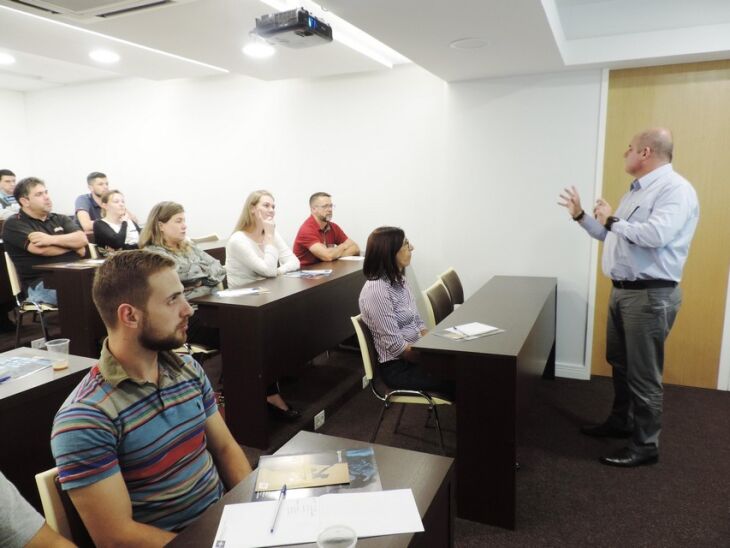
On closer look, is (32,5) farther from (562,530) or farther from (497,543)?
(562,530)

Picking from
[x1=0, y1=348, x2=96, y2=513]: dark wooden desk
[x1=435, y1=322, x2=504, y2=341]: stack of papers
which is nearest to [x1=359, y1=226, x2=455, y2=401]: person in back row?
[x1=435, y1=322, x2=504, y2=341]: stack of papers

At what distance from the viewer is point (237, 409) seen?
2879 millimetres

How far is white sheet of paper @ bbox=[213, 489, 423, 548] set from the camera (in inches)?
40.8

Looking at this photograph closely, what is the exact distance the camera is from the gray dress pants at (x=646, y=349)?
2527mm

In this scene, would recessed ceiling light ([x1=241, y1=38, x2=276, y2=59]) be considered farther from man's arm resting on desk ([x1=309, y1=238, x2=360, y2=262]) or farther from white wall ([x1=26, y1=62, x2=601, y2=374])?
man's arm resting on desk ([x1=309, y1=238, x2=360, y2=262])

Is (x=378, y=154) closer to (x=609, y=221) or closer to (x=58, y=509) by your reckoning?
(x=609, y=221)

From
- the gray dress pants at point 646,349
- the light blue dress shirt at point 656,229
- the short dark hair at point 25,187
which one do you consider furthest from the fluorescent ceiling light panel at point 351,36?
the short dark hair at point 25,187

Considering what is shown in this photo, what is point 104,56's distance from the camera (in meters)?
4.07

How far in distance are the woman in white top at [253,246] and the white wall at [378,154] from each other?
140cm

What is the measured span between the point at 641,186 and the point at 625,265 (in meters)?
0.42

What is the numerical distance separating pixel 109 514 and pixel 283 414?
2.08 metres

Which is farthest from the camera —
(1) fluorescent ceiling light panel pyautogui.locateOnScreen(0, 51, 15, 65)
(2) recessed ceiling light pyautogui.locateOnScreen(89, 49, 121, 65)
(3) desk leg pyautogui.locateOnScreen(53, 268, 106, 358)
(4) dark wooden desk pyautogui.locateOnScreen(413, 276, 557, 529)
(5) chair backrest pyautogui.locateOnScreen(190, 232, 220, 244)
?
(5) chair backrest pyautogui.locateOnScreen(190, 232, 220, 244)

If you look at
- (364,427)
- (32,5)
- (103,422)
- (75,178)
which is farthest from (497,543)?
(75,178)

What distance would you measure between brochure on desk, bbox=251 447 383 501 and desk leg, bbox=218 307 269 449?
4.85 ft
